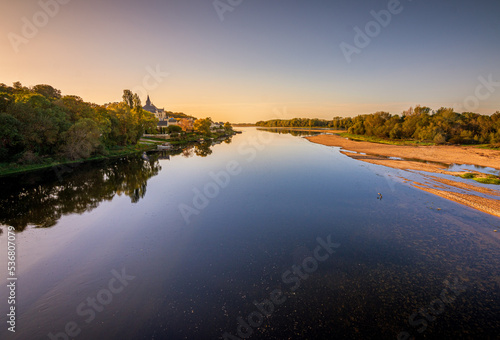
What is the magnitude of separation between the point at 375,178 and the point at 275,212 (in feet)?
77.1

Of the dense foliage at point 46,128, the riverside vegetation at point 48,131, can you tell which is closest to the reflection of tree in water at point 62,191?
the riverside vegetation at point 48,131

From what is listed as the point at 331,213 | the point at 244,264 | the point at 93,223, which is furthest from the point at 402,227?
the point at 93,223

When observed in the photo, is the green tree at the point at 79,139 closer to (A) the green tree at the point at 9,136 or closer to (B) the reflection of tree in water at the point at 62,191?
(B) the reflection of tree in water at the point at 62,191

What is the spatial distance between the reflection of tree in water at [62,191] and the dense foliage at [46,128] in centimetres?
504

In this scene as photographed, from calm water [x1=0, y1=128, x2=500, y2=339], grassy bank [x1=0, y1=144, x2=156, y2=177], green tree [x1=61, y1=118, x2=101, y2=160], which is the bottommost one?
calm water [x1=0, y1=128, x2=500, y2=339]

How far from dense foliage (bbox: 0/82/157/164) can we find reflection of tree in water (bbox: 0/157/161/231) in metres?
5.04

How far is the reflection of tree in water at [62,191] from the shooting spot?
19.9 m

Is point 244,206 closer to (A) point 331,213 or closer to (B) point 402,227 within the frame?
(A) point 331,213

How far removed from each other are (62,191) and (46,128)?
18573 mm

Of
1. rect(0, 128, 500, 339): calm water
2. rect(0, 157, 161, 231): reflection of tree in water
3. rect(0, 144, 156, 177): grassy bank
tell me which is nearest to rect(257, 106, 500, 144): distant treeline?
rect(0, 128, 500, 339): calm water

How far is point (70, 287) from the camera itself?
37.1 feet

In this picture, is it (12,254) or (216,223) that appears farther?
(216,223)

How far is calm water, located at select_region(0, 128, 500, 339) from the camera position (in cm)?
936

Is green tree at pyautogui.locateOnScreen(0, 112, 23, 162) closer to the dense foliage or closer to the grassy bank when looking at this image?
the dense foliage
